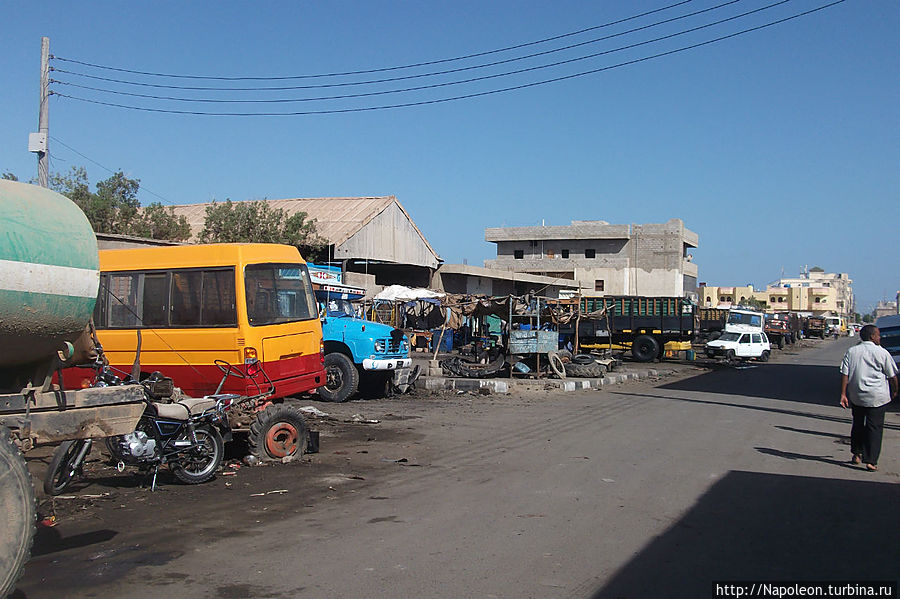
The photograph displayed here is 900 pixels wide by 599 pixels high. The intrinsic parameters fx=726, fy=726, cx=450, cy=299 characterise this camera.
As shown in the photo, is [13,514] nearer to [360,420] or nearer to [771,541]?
[771,541]

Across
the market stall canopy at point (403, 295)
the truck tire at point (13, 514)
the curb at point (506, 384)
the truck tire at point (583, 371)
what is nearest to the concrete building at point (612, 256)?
the market stall canopy at point (403, 295)

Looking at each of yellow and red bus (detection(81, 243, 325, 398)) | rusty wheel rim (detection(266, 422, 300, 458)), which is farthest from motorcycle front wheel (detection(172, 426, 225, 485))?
yellow and red bus (detection(81, 243, 325, 398))

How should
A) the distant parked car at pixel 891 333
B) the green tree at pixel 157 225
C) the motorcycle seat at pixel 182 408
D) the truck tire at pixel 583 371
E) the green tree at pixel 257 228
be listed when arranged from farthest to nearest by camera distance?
the green tree at pixel 157 225 < the green tree at pixel 257 228 < the truck tire at pixel 583 371 < the distant parked car at pixel 891 333 < the motorcycle seat at pixel 182 408

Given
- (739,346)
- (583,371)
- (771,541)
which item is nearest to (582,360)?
(583,371)

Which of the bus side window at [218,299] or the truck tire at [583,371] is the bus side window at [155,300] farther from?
the truck tire at [583,371]

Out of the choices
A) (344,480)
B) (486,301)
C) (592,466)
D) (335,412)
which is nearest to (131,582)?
(344,480)

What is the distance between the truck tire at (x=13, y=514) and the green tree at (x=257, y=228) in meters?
24.4

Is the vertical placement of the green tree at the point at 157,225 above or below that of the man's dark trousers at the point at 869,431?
above

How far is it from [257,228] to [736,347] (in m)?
22.5

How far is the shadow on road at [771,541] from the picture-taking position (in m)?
5.13

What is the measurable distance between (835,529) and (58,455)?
717 cm

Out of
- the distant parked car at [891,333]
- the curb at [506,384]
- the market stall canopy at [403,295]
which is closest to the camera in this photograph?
the distant parked car at [891,333]

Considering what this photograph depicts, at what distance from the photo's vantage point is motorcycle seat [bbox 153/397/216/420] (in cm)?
767

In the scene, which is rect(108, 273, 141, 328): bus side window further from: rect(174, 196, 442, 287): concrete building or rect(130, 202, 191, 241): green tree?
rect(130, 202, 191, 241): green tree
